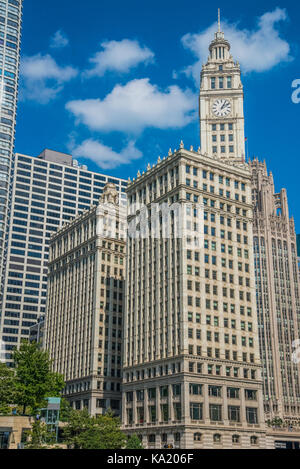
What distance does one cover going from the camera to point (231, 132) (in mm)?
151750

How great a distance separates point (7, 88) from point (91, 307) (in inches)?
2709

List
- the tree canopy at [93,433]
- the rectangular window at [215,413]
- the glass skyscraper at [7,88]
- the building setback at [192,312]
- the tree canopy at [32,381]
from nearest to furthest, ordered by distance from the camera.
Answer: the tree canopy at [93,433] → the tree canopy at [32,381] → the rectangular window at [215,413] → the building setback at [192,312] → the glass skyscraper at [7,88]

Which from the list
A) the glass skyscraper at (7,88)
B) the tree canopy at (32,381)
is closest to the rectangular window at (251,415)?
the tree canopy at (32,381)

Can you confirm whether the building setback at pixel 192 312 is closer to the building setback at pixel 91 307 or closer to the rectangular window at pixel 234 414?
the rectangular window at pixel 234 414

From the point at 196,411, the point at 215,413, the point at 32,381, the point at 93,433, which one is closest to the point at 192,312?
the point at 196,411

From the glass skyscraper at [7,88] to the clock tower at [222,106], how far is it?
54283 millimetres

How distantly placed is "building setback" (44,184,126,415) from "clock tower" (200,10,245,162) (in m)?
31.1

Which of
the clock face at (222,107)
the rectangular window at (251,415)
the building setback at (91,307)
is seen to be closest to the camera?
the rectangular window at (251,415)

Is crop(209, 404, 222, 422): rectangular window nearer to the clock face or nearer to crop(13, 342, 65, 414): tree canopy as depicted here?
crop(13, 342, 65, 414): tree canopy

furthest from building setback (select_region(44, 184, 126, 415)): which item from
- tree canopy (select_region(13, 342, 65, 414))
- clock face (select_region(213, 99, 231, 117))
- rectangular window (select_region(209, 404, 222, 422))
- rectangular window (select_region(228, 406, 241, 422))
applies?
rectangular window (select_region(228, 406, 241, 422))

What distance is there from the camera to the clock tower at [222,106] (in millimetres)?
150375

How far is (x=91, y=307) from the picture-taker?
146250 millimetres
